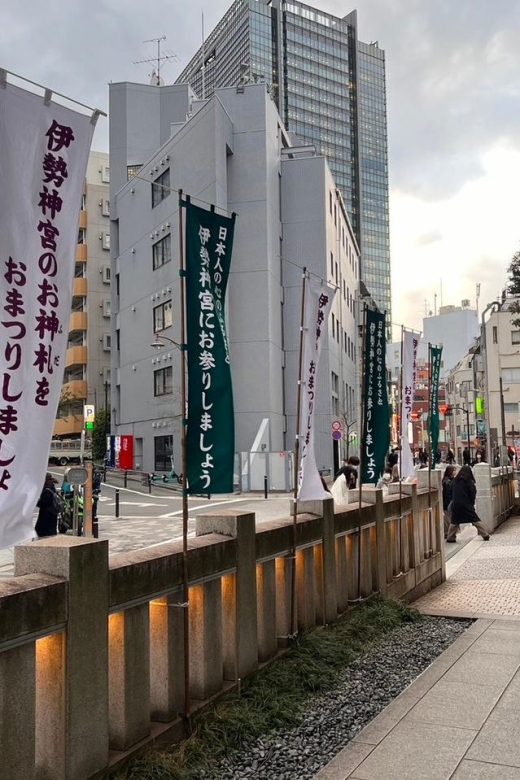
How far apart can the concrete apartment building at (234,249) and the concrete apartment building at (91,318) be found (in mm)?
10008

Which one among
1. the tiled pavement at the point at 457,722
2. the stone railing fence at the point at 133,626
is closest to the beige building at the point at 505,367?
the tiled pavement at the point at 457,722

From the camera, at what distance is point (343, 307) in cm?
5622

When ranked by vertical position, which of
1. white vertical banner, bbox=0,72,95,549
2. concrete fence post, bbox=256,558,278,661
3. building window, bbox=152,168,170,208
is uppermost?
building window, bbox=152,168,170,208

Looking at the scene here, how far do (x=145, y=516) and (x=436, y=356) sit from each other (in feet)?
44.2

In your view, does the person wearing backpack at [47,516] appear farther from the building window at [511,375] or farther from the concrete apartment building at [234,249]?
the building window at [511,375]

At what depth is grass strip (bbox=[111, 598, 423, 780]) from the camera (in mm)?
4270

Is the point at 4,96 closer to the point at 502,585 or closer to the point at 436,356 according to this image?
the point at 502,585

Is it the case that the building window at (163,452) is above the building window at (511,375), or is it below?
below

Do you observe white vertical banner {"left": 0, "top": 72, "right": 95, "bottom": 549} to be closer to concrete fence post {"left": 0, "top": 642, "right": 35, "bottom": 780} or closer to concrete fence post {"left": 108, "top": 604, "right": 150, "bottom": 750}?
concrete fence post {"left": 0, "top": 642, "right": 35, "bottom": 780}

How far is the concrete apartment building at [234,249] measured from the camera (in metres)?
40.3

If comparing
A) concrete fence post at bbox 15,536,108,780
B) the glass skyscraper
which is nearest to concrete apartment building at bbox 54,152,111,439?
concrete fence post at bbox 15,536,108,780

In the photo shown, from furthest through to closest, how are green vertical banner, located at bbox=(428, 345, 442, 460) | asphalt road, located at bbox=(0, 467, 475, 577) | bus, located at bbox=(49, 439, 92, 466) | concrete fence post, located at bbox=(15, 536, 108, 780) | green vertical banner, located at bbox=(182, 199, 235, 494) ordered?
1. bus, located at bbox=(49, 439, 92, 466)
2. asphalt road, located at bbox=(0, 467, 475, 577)
3. green vertical banner, located at bbox=(428, 345, 442, 460)
4. green vertical banner, located at bbox=(182, 199, 235, 494)
5. concrete fence post, located at bbox=(15, 536, 108, 780)

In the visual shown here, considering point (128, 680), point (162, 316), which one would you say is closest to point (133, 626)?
point (128, 680)

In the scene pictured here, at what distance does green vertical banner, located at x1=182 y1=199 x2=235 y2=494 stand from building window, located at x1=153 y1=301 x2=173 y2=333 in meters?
37.2
